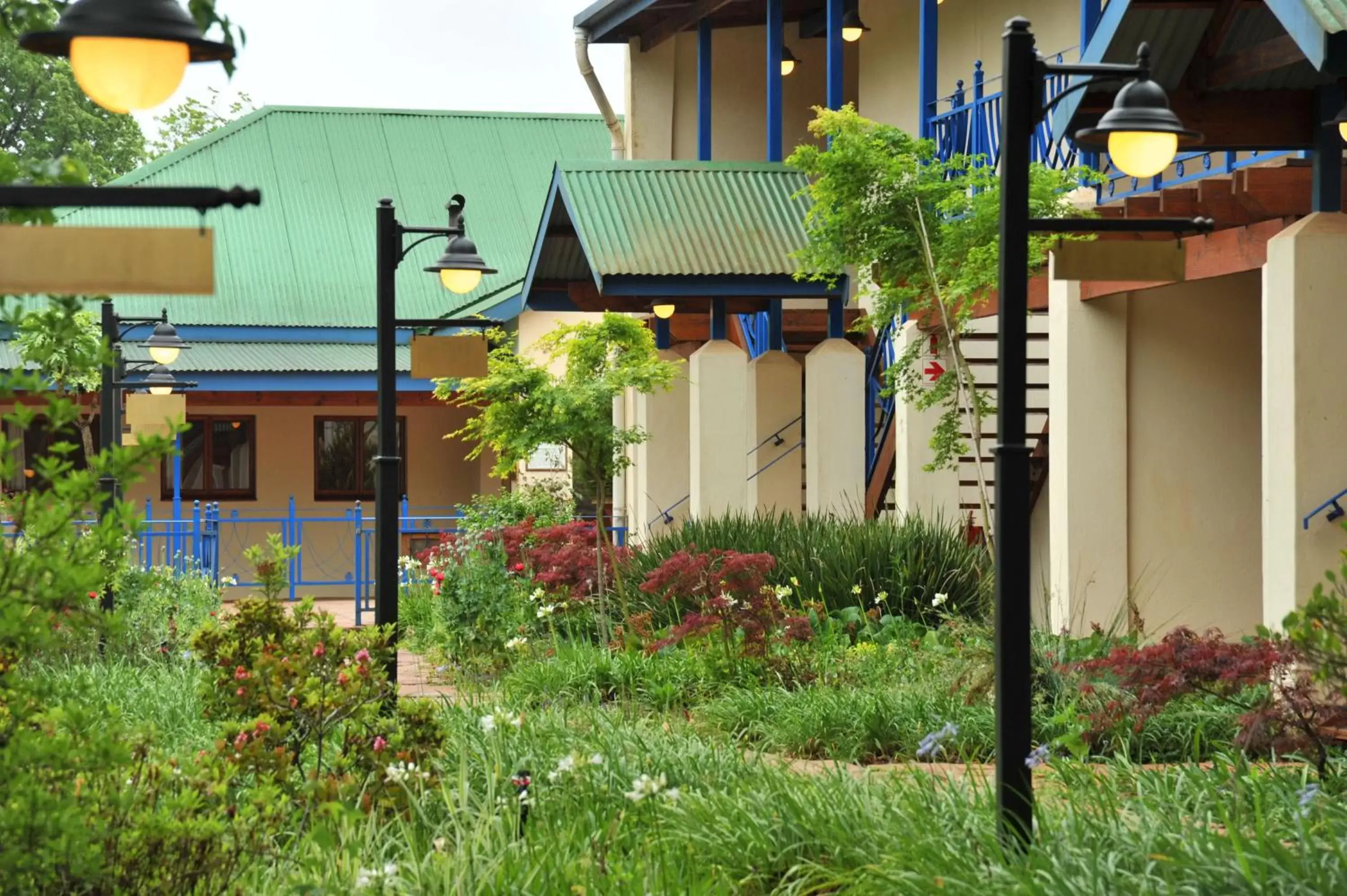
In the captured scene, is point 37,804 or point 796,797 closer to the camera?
point 37,804

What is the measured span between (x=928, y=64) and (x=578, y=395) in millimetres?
4718

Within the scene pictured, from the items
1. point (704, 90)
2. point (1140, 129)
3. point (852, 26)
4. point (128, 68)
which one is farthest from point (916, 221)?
point (852, 26)

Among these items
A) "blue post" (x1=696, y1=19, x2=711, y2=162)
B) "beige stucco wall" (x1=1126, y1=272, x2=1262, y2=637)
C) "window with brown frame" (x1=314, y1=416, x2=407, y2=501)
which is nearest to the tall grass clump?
"beige stucco wall" (x1=1126, y1=272, x2=1262, y2=637)

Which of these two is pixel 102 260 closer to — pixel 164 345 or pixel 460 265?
pixel 460 265

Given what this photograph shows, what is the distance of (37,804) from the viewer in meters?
4.41

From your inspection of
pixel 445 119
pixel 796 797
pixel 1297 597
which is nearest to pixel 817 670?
pixel 1297 597

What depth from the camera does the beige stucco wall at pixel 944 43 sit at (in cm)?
1565

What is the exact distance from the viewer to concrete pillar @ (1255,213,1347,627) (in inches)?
371

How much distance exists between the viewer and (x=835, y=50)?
16234mm

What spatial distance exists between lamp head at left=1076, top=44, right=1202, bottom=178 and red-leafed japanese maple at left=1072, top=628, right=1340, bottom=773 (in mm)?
1913

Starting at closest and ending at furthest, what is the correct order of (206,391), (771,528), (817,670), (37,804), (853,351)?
(37,804), (817,670), (771,528), (853,351), (206,391)

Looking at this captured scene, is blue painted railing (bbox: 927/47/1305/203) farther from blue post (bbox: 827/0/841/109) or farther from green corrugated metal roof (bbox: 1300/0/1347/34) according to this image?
green corrugated metal roof (bbox: 1300/0/1347/34)

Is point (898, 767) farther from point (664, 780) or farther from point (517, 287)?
point (517, 287)

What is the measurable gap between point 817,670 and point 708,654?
2.15 ft
